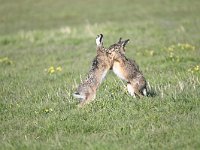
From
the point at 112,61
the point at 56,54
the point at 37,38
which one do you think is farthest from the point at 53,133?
the point at 37,38

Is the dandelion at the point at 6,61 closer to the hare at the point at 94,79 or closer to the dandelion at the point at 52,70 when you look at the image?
the dandelion at the point at 52,70

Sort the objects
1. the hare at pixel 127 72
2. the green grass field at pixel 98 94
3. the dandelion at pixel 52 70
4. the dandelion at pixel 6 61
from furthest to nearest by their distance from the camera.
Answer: the dandelion at pixel 6 61 < the dandelion at pixel 52 70 < the hare at pixel 127 72 < the green grass field at pixel 98 94

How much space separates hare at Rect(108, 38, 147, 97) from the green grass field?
11.2 inches

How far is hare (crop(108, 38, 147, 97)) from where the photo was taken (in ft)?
34.0

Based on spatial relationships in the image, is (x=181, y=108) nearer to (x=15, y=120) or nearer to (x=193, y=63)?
(x=15, y=120)

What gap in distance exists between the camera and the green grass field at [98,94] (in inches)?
329

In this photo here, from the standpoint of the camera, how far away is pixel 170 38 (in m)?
20.7

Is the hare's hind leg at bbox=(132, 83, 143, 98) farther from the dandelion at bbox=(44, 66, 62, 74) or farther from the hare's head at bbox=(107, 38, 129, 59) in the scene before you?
the dandelion at bbox=(44, 66, 62, 74)

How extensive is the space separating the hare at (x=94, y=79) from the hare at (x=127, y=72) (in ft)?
0.64

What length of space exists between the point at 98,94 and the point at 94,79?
1487mm

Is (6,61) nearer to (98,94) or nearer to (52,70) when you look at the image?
(52,70)

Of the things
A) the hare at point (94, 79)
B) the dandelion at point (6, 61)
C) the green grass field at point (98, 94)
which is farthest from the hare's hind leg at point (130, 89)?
the dandelion at point (6, 61)

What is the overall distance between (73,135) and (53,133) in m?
0.45

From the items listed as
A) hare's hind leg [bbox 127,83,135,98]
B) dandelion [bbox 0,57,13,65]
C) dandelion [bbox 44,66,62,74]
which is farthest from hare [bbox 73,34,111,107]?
dandelion [bbox 0,57,13,65]
